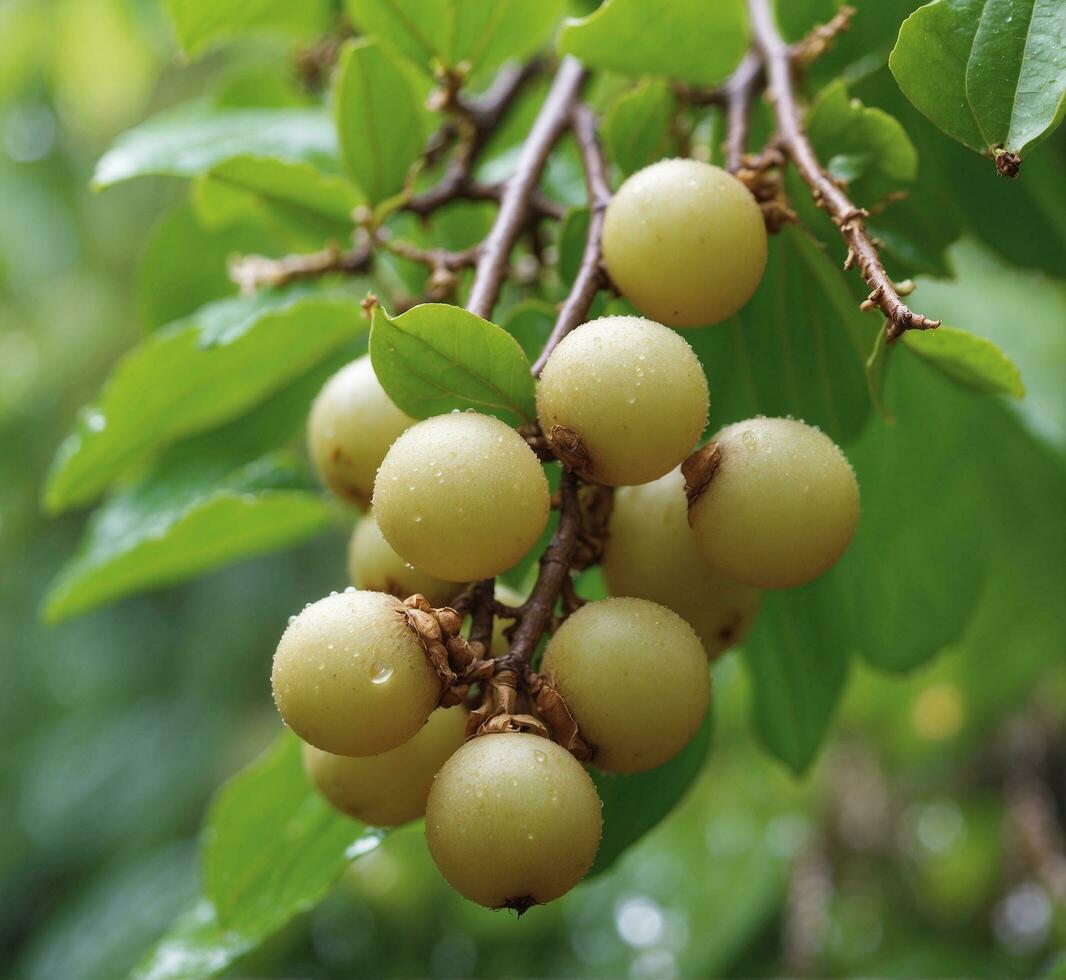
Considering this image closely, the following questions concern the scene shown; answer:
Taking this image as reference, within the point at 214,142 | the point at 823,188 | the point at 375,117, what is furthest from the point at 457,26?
the point at 823,188

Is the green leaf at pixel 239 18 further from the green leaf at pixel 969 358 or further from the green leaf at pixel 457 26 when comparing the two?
the green leaf at pixel 969 358

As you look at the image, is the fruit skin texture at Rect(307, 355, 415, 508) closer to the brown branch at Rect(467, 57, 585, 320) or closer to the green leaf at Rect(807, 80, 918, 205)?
the brown branch at Rect(467, 57, 585, 320)

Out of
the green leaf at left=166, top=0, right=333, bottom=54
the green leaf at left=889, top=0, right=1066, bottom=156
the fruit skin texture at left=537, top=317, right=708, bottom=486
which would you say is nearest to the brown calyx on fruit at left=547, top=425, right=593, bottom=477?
the fruit skin texture at left=537, top=317, right=708, bottom=486

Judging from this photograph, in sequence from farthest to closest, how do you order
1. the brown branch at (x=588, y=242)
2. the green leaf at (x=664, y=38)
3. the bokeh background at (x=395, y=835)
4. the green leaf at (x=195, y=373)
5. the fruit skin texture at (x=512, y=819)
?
the bokeh background at (x=395, y=835), the green leaf at (x=195, y=373), the green leaf at (x=664, y=38), the brown branch at (x=588, y=242), the fruit skin texture at (x=512, y=819)

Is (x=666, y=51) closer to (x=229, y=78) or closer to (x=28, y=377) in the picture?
(x=229, y=78)

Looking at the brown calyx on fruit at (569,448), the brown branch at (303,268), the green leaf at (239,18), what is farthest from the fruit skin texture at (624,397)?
the green leaf at (239,18)

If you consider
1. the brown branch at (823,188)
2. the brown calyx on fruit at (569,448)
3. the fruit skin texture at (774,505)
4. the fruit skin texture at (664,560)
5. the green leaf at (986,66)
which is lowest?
the fruit skin texture at (664,560)

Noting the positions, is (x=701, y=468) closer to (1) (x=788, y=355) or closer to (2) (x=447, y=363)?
(2) (x=447, y=363)
